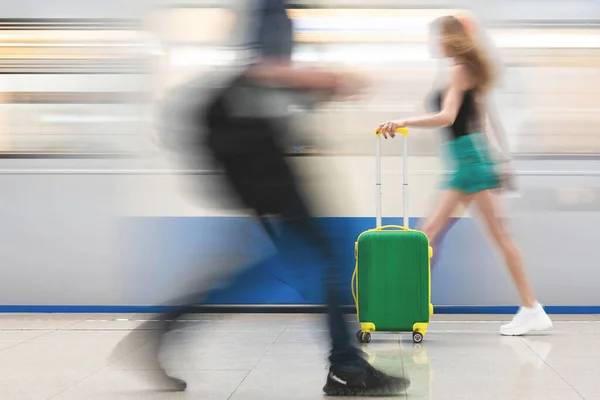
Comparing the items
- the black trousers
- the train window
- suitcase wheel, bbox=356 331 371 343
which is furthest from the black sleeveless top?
the train window

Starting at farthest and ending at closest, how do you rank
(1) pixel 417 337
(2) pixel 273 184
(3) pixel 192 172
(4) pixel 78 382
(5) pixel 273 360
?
1. (3) pixel 192 172
2. (1) pixel 417 337
3. (5) pixel 273 360
4. (4) pixel 78 382
5. (2) pixel 273 184

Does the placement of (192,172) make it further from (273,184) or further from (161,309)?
(273,184)

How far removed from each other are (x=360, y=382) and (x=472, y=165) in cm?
183

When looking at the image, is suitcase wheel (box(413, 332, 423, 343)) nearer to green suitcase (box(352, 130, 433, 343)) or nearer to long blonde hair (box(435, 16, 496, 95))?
green suitcase (box(352, 130, 433, 343))

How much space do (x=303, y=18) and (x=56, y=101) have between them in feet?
5.30

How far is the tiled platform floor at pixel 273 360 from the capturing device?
3.07 metres

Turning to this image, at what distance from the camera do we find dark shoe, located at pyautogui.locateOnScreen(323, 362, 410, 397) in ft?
9.45

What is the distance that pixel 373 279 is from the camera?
4070 mm

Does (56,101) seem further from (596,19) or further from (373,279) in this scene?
(596,19)

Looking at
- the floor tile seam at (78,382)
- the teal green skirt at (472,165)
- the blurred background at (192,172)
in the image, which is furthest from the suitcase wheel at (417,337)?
the floor tile seam at (78,382)

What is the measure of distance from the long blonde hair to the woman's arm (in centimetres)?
5

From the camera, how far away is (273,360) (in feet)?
12.3

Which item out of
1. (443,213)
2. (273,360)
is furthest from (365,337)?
(443,213)

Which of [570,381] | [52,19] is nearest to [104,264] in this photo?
[52,19]
